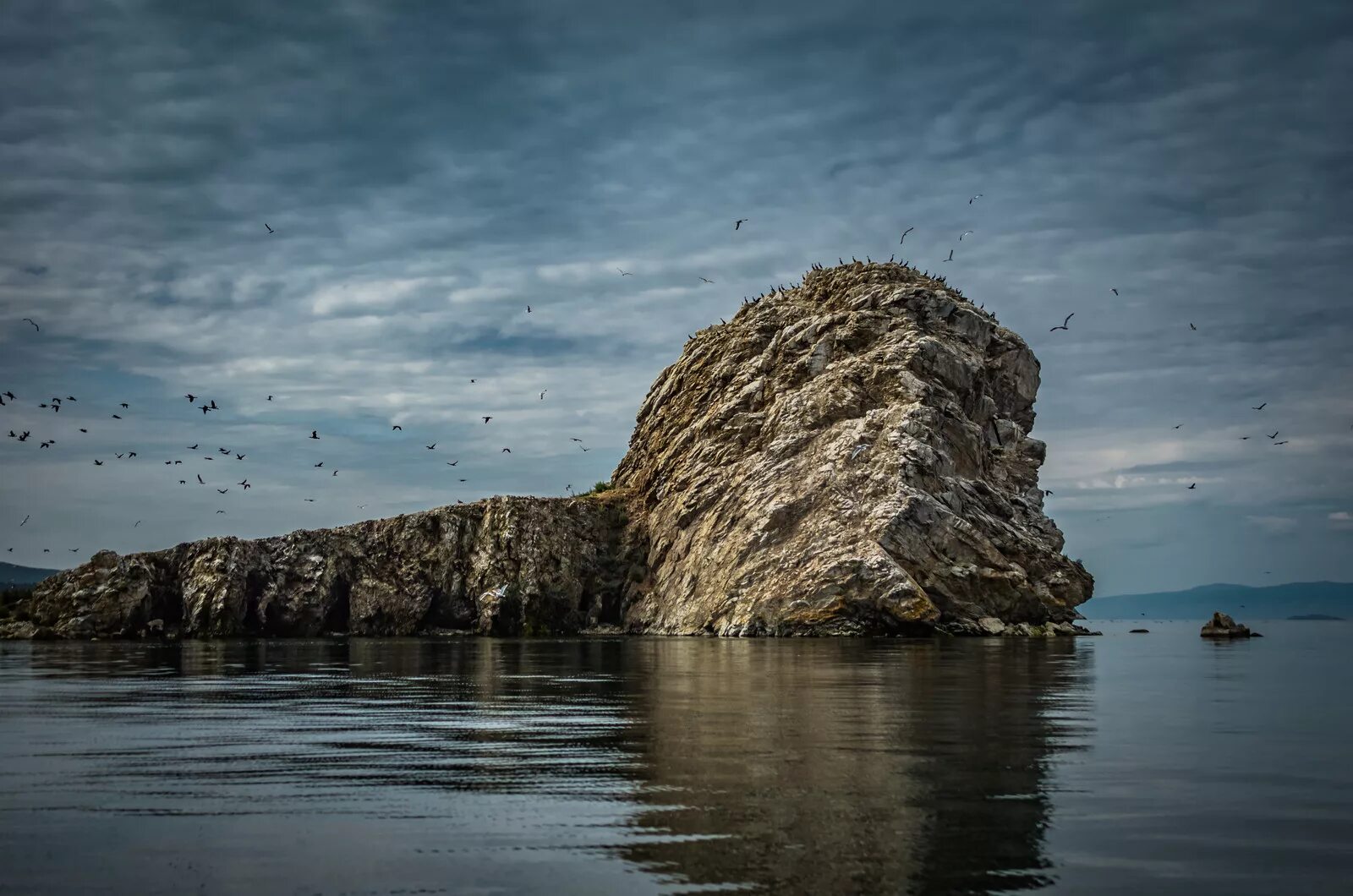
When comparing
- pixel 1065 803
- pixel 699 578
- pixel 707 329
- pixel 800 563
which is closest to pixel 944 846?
pixel 1065 803

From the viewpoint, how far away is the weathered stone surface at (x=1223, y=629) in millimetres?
108812

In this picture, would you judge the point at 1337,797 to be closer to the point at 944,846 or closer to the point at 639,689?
the point at 944,846

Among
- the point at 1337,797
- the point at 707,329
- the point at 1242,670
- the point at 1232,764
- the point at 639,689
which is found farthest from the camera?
the point at 707,329

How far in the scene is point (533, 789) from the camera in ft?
54.6

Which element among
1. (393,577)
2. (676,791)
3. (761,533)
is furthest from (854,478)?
(676,791)

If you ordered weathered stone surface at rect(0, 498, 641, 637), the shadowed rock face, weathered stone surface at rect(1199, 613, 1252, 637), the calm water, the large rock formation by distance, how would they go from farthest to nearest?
weathered stone surface at rect(0, 498, 641, 637) → weathered stone surface at rect(1199, 613, 1252, 637) → the large rock formation → the shadowed rock face → the calm water

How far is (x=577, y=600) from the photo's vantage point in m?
136

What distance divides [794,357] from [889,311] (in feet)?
42.5

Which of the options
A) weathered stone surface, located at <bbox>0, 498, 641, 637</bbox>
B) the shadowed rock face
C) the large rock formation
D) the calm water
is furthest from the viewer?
weathered stone surface, located at <bbox>0, 498, 641, 637</bbox>

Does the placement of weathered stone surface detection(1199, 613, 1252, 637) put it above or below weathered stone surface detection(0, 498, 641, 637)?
below

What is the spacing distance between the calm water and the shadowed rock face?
6490 centimetres

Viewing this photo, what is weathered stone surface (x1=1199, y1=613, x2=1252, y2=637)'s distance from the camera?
→ 109 meters

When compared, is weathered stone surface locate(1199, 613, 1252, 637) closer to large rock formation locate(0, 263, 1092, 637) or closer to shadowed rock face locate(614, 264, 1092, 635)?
shadowed rock face locate(614, 264, 1092, 635)

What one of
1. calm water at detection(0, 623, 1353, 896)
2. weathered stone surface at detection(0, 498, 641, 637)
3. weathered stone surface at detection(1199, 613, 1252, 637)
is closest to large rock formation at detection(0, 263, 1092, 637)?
weathered stone surface at detection(0, 498, 641, 637)
